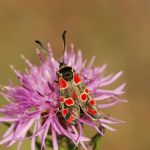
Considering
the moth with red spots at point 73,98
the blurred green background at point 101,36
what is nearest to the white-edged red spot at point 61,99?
the moth with red spots at point 73,98

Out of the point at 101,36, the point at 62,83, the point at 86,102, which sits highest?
the point at 101,36

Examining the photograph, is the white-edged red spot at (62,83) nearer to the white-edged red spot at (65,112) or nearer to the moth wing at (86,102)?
the moth wing at (86,102)

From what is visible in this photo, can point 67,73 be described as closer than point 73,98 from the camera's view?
No

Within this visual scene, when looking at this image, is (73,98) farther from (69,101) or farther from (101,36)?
(101,36)

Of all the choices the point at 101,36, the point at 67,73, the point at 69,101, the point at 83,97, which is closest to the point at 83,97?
the point at 83,97

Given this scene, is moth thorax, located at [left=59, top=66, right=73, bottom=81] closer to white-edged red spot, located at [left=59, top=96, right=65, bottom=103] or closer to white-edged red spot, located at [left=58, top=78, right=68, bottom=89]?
white-edged red spot, located at [left=58, top=78, right=68, bottom=89]

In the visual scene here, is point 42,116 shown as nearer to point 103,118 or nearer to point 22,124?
point 22,124

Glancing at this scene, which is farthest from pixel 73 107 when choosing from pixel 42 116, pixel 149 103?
pixel 149 103
